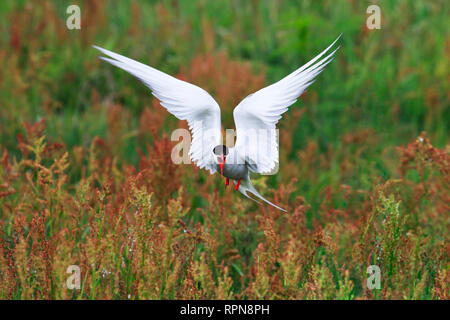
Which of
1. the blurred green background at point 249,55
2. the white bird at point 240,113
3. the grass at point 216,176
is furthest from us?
the blurred green background at point 249,55

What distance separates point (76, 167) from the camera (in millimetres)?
4016

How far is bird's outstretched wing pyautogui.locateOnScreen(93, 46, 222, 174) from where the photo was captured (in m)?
1.98

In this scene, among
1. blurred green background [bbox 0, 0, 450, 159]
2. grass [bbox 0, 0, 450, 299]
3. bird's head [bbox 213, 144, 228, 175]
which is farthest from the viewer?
blurred green background [bbox 0, 0, 450, 159]

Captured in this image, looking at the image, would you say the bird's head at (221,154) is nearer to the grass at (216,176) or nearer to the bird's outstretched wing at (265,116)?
the bird's outstretched wing at (265,116)

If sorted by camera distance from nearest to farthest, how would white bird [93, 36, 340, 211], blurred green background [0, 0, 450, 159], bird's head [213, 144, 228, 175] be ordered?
bird's head [213, 144, 228, 175], white bird [93, 36, 340, 211], blurred green background [0, 0, 450, 159]

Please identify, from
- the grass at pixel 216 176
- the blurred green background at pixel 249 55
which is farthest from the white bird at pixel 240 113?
the blurred green background at pixel 249 55

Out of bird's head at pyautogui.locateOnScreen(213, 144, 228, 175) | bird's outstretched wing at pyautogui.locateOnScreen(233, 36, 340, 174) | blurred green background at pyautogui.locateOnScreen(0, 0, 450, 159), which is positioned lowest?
bird's head at pyautogui.locateOnScreen(213, 144, 228, 175)

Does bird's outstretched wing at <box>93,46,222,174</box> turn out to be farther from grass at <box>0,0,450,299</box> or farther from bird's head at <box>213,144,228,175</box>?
grass at <box>0,0,450,299</box>

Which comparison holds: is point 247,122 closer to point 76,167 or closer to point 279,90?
point 279,90

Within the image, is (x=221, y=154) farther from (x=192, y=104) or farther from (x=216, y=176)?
(x=216, y=176)

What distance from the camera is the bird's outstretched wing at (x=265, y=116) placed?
1.96 meters

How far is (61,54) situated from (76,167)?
1.98m

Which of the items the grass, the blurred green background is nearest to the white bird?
the grass
